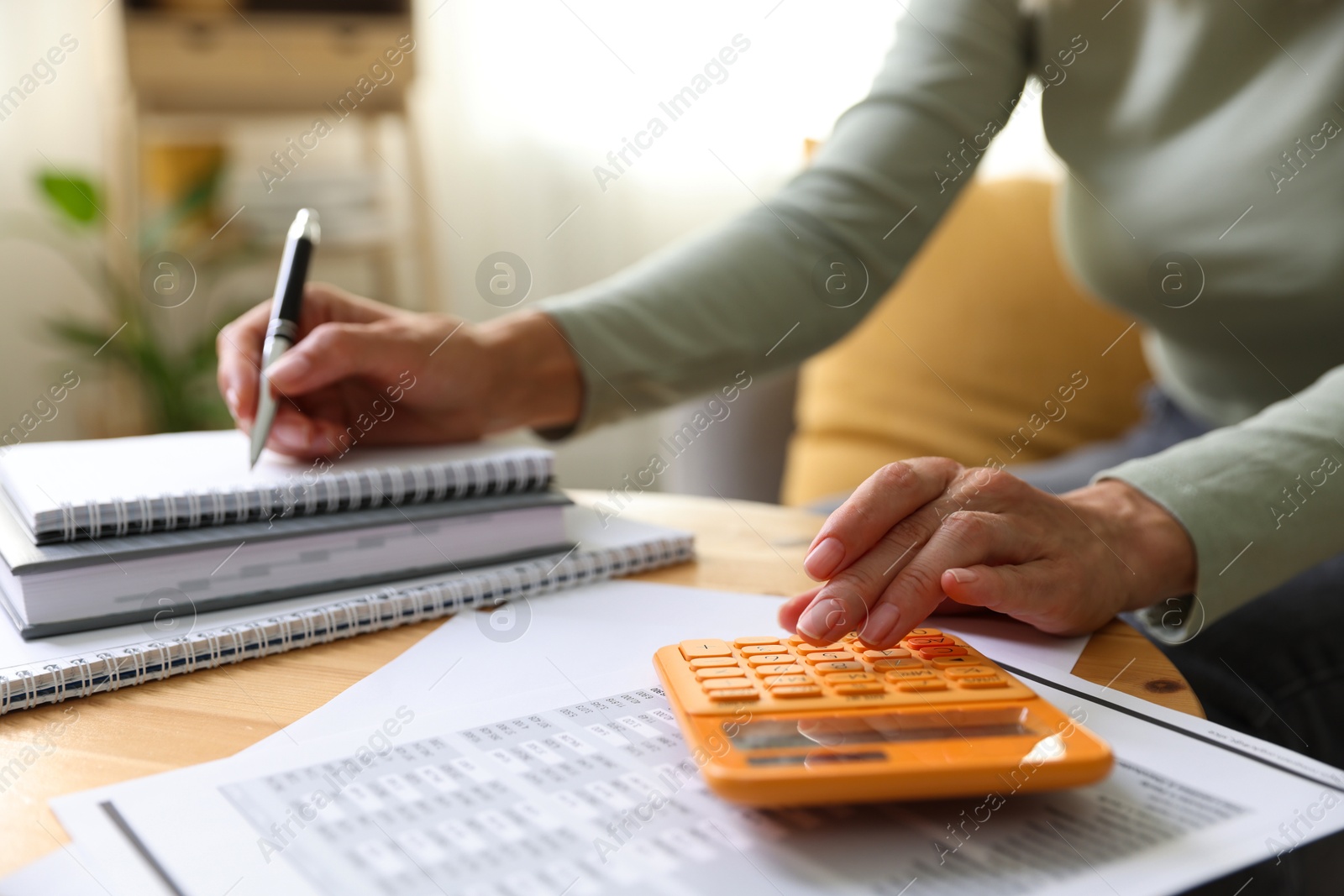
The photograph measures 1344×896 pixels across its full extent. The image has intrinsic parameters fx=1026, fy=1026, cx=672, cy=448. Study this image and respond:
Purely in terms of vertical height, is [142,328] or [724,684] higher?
[724,684]

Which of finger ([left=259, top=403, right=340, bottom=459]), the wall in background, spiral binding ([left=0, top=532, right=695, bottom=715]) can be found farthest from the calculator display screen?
the wall in background

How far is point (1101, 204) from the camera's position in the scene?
869 mm

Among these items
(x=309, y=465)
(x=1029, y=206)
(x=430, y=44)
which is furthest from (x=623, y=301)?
(x=430, y=44)

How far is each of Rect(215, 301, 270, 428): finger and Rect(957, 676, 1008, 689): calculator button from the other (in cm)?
46

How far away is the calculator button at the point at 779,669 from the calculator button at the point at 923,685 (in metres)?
0.04

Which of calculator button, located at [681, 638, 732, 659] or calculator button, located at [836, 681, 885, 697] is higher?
calculator button, located at [836, 681, 885, 697]

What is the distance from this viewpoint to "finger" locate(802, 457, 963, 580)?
0.46m

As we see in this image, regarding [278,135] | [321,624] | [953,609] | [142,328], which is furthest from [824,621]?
[278,135]

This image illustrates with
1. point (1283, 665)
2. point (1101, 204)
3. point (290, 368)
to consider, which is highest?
point (1101, 204)

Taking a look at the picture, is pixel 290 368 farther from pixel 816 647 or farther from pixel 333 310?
pixel 816 647

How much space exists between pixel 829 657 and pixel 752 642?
3cm

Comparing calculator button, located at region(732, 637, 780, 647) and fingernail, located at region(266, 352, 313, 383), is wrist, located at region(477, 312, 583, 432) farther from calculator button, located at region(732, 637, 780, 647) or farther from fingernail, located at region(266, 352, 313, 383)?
calculator button, located at region(732, 637, 780, 647)

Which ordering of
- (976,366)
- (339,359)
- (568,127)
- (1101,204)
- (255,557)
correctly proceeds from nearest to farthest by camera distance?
(255,557), (339,359), (1101,204), (976,366), (568,127)

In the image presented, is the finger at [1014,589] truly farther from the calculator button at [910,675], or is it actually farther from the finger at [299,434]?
the finger at [299,434]
